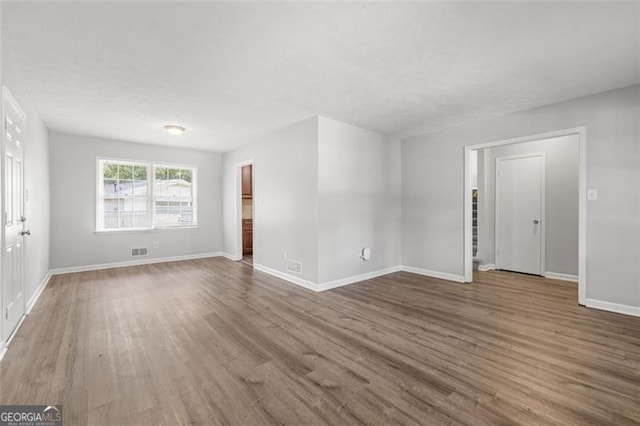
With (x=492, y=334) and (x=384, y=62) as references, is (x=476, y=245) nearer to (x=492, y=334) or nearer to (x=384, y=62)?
(x=492, y=334)

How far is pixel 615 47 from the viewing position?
241 centimetres

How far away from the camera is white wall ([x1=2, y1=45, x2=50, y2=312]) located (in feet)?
9.06

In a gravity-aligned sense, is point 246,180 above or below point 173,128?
below

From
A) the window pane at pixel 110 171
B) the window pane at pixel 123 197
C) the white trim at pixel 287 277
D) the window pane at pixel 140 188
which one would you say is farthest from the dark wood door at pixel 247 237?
the window pane at pixel 110 171

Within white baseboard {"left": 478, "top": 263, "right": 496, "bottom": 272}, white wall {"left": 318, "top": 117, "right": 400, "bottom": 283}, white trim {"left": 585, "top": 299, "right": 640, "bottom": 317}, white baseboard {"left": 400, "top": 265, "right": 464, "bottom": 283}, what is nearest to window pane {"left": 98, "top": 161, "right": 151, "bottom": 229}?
white wall {"left": 318, "top": 117, "right": 400, "bottom": 283}

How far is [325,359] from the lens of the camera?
226 centimetres

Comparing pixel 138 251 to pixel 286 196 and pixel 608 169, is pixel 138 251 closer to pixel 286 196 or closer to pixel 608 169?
pixel 286 196

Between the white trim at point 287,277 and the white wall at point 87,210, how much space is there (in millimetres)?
2382

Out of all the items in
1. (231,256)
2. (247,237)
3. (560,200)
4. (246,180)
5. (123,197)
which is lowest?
(231,256)

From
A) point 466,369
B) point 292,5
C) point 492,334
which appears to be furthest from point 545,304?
point 292,5

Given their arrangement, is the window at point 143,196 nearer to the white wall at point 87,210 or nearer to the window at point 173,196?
the window at point 173,196

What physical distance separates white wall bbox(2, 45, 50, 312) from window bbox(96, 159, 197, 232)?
992 mm

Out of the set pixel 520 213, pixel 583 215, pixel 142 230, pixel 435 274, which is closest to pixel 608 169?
pixel 583 215

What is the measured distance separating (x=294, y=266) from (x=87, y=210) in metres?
4.39
